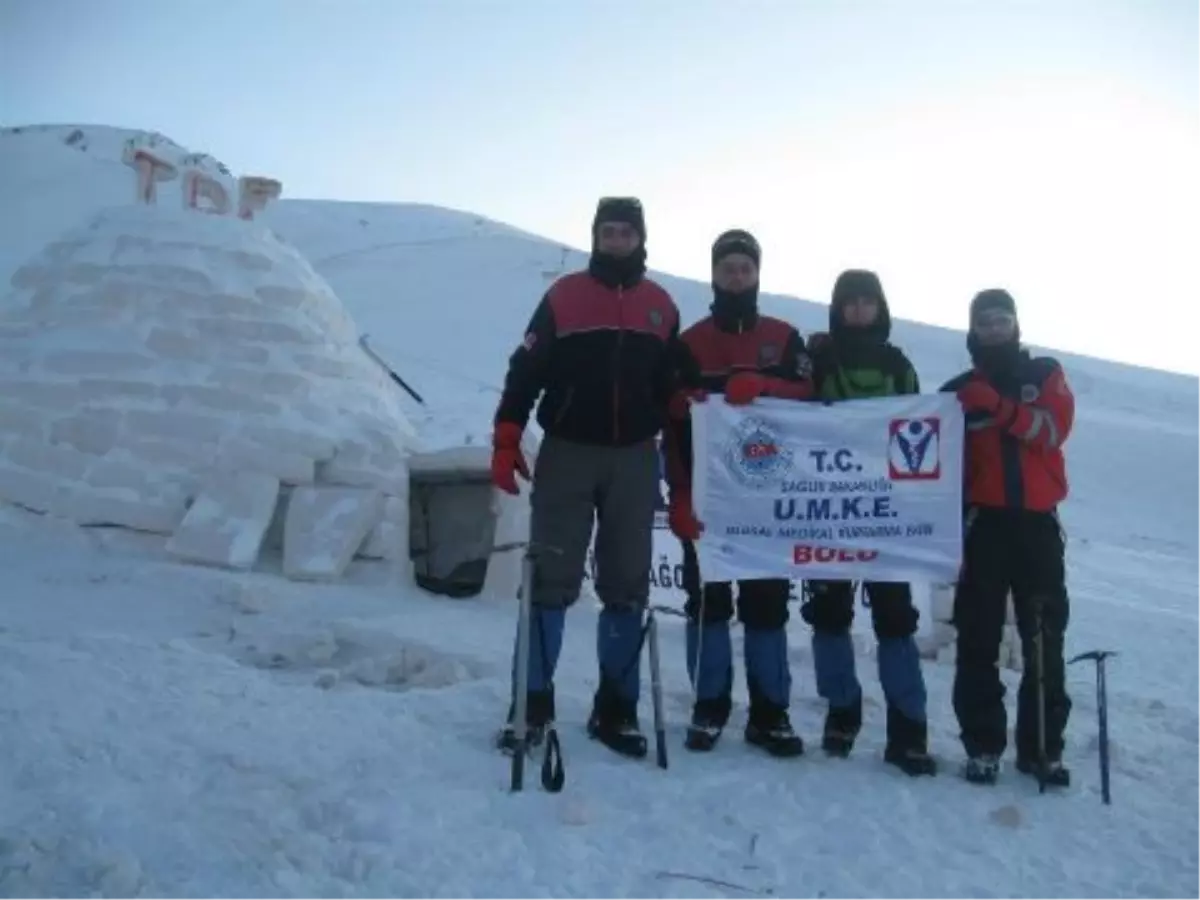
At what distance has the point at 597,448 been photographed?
3.89 meters

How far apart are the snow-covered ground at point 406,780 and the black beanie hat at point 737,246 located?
171cm

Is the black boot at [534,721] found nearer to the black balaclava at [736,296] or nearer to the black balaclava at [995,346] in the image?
the black balaclava at [736,296]

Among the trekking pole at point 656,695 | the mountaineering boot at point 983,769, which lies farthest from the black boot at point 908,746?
the trekking pole at point 656,695

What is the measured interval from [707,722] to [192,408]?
4.25m

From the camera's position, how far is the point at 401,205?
54875 mm

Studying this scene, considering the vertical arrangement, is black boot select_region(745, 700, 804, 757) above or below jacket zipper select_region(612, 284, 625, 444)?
below

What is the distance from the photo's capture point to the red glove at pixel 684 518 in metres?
4.18

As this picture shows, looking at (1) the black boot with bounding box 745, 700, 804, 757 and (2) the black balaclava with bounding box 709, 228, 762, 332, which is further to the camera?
(2) the black balaclava with bounding box 709, 228, 762, 332

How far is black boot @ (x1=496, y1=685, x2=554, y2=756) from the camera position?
3.65m

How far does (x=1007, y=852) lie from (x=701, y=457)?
167 cm

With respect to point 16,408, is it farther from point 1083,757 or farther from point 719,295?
point 1083,757

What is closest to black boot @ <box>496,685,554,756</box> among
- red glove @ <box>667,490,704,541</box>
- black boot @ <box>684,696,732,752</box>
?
black boot @ <box>684,696,732,752</box>

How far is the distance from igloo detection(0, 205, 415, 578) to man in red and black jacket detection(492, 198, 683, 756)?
3094 mm

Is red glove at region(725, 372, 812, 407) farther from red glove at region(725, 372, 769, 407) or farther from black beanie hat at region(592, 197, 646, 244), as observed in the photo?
black beanie hat at region(592, 197, 646, 244)
